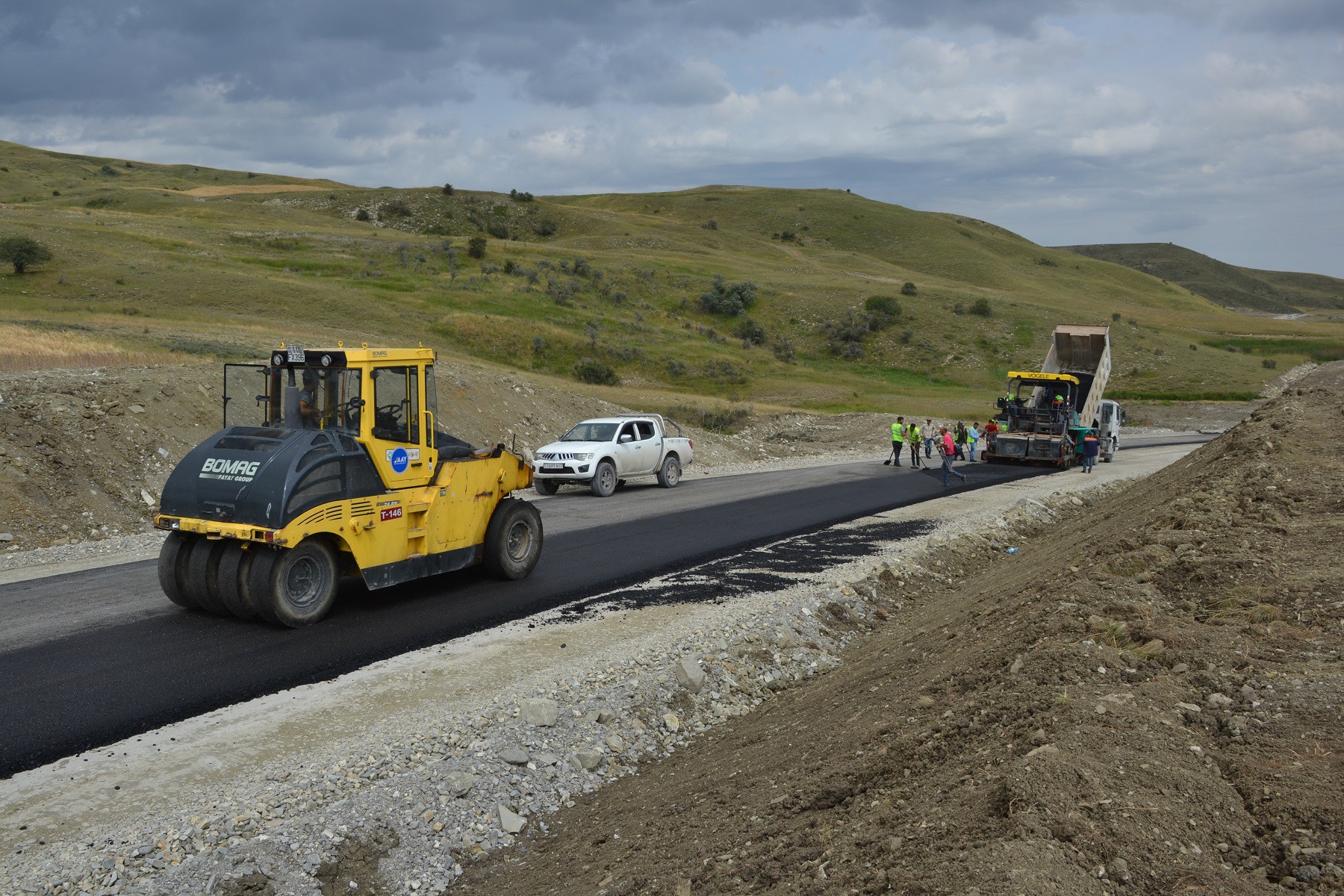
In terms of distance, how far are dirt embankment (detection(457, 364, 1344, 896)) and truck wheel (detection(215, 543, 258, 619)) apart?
4798 millimetres

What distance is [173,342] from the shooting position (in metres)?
28.3

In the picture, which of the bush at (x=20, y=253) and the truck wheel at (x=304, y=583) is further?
the bush at (x=20, y=253)

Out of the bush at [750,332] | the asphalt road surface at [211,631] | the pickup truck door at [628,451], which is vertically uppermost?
the bush at [750,332]

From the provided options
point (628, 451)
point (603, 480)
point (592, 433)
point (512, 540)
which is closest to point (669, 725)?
point (512, 540)

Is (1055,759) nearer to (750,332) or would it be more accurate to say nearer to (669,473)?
(669,473)

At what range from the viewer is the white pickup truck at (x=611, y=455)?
20.9 m

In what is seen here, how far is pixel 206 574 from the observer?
32.1 ft

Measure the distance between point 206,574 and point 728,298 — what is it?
69.0 meters

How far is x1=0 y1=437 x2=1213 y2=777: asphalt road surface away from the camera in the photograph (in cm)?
741

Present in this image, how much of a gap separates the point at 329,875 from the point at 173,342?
26944 mm

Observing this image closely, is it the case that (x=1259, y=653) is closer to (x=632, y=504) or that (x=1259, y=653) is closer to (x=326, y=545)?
(x=326, y=545)

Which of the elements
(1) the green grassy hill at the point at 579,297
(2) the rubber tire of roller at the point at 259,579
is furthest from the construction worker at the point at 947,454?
(2) the rubber tire of roller at the point at 259,579

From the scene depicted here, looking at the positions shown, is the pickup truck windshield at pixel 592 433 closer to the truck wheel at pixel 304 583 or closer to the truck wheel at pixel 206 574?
the truck wheel at pixel 304 583

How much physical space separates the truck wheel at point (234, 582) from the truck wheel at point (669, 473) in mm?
13842
